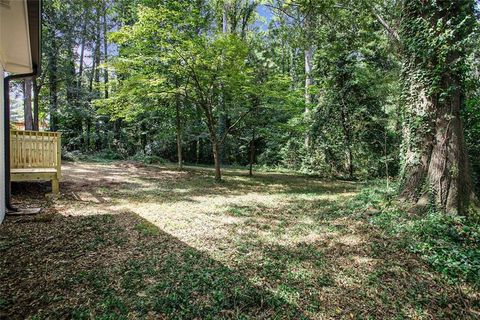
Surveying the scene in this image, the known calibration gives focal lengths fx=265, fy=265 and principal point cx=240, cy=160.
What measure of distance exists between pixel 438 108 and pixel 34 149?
8.20 metres

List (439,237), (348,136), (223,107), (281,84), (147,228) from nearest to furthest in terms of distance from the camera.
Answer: (439,237) → (147,228) → (281,84) → (348,136) → (223,107)

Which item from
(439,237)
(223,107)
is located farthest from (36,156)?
(439,237)

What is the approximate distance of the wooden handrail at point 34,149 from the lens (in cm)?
581

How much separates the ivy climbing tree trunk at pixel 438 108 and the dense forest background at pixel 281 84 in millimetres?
20

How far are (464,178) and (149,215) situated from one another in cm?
543

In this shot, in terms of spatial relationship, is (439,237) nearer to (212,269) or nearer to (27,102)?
(212,269)

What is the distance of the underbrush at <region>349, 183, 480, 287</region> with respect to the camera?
3.13 metres

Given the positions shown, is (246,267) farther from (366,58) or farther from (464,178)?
(366,58)

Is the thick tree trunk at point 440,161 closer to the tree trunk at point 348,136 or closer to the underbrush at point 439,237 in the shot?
the underbrush at point 439,237

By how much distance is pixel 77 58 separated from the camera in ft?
55.3

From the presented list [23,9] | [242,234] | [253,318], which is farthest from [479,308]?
[23,9]

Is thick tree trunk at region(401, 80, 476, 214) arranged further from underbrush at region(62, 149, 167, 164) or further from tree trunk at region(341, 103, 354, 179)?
underbrush at region(62, 149, 167, 164)

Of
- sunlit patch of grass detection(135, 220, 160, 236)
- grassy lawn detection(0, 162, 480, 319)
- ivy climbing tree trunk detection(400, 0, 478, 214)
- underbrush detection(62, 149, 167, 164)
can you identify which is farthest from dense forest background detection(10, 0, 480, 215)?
sunlit patch of grass detection(135, 220, 160, 236)

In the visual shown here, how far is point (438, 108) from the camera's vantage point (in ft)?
14.6
